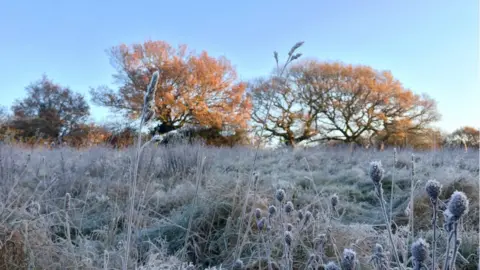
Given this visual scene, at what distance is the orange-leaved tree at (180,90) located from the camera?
2400 centimetres

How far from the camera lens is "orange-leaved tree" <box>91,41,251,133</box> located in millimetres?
24000

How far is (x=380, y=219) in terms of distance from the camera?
3.10 metres

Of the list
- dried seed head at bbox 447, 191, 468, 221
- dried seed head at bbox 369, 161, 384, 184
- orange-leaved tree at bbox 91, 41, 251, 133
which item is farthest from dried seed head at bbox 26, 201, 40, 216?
orange-leaved tree at bbox 91, 41, 251, 133

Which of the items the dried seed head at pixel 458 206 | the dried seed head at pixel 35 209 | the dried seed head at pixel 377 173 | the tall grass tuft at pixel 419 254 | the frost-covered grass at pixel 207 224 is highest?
the dried seed head at pixel 377 173

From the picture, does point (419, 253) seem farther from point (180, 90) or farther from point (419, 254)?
point (180, 90)

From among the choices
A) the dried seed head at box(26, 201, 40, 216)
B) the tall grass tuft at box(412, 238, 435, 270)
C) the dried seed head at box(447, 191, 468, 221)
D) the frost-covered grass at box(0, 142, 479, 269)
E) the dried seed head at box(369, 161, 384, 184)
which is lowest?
the frost-covered grass at box(0, 142, 479, 269)

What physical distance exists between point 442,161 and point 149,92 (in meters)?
6.79

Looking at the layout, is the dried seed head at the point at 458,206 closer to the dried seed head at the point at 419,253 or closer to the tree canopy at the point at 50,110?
the dried seed head at the point at 419,253

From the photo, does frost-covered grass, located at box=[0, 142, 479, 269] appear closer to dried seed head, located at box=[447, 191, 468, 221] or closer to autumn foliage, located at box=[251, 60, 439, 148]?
dried seed head, located at box=[447, 191, 468, 221]

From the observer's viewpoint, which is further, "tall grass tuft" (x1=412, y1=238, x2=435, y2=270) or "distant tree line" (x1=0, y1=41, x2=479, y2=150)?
"distant tree line" (x1=0, y1=41, x2=479, y2=150)

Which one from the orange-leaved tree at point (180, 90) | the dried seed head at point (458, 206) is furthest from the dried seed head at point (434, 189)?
the orange-leaved tree at point (180, 90)

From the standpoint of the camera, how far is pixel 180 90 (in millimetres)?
25047

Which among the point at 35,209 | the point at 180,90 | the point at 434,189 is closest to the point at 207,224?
the point at 35,209

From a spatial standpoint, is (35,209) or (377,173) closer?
(377,173)
